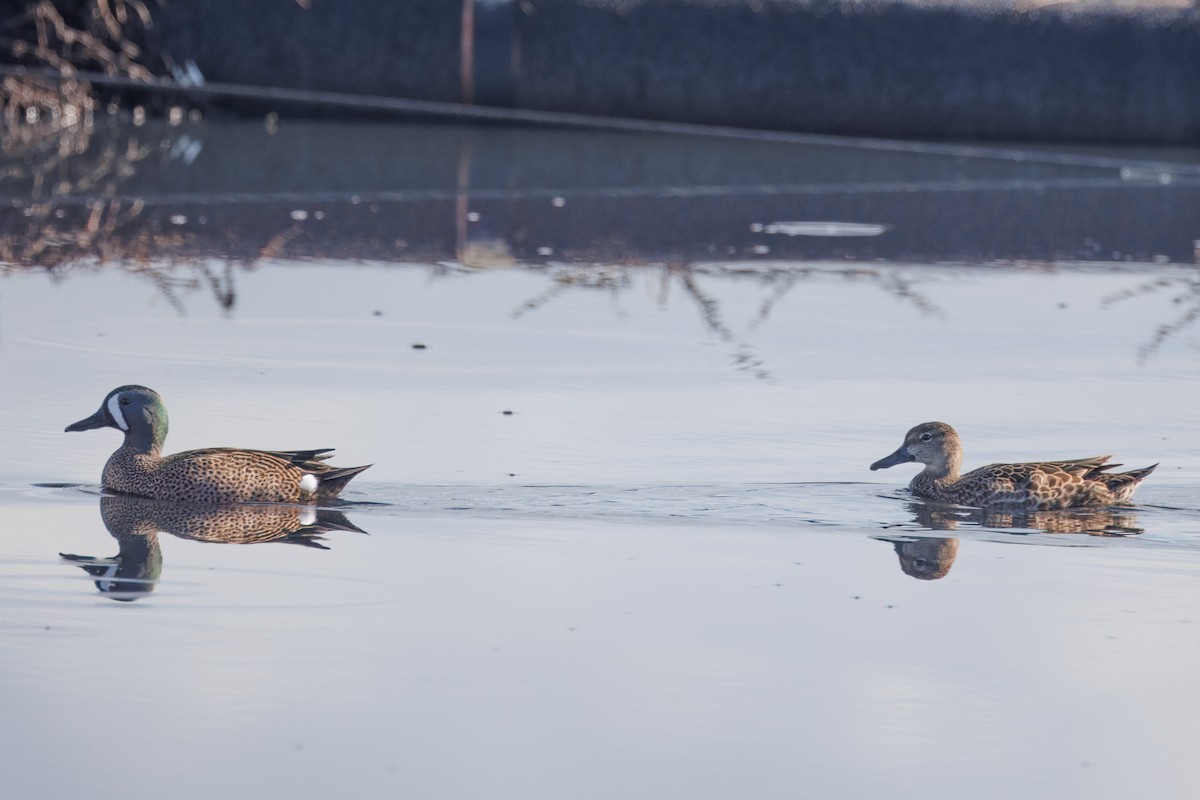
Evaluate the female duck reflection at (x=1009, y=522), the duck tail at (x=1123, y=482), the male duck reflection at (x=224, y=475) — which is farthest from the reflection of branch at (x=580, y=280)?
the duck tail at (x=1123, y=482)

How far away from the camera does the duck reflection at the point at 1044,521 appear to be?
6.55 m

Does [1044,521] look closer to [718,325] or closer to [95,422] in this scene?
[95,422]

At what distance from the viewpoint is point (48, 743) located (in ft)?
14.4

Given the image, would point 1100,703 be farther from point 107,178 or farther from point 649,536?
point 107,178

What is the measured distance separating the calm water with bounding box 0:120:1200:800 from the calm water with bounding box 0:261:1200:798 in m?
0.02

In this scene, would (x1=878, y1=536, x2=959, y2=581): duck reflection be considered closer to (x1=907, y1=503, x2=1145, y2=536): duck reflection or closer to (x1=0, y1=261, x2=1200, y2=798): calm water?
(x1=0, y1=261, x2=1200, y2=798): calm water

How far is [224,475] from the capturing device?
6578 mm

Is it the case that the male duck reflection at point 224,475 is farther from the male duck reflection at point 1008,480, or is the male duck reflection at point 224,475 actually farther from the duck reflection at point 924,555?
the male duck reflection at point 1008,480

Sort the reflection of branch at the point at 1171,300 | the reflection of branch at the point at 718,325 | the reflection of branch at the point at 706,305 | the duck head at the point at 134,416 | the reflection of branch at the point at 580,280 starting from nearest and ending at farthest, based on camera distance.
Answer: the duck head at the point at 134,416
the reflection of branch at the point at 718,325
the reflection of branch at the point at 1171,300
the reflection of branch at the point at 706,305
the reflection of branch at the point at 580,280

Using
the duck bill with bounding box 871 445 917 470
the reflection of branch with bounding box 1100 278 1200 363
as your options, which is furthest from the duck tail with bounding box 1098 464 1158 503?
the reflection of branch with bounding box 1100 278 1200 363

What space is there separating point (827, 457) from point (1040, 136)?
10.3 metres

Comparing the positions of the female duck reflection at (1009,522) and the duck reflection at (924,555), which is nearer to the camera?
the duck reflection at (924,555)

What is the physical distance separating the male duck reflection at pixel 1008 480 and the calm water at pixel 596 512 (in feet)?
0.26

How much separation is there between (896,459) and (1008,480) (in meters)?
0.38
